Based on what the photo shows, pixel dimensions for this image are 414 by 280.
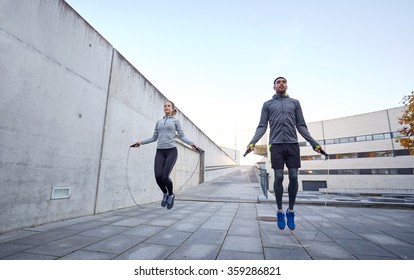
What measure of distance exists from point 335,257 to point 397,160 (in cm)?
3257

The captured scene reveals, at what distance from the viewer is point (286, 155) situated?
288cm

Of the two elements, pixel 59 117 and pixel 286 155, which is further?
pixel 59 117

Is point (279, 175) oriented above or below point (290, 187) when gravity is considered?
above

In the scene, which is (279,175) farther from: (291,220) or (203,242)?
(203,242)

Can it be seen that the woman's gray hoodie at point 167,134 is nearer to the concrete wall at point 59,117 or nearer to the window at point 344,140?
the concrete wall at point 59,117

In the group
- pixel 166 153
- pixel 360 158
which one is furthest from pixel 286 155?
pixel 360 158

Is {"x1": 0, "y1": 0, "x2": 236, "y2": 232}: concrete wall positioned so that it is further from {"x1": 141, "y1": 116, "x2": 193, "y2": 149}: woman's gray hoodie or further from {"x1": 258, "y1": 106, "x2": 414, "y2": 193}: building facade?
{"x1": 258, "y1": 106, "x2": 414, "y2": 193}: building facade

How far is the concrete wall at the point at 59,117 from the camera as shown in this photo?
2586 mm

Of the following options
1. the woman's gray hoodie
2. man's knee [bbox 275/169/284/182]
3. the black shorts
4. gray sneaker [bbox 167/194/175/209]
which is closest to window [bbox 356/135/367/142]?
the black shorts

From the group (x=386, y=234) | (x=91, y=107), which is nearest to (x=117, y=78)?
(x=91, y=107)

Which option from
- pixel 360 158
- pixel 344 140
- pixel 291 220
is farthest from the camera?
pixel 344 140

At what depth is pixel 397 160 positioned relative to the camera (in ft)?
81.3

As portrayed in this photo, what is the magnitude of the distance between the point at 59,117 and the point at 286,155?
3.75 meters
